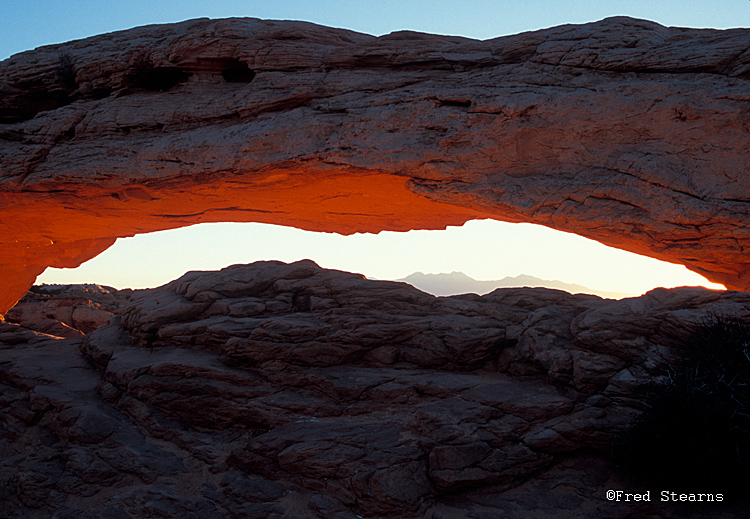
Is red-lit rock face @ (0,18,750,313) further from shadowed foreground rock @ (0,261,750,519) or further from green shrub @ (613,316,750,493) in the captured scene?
green shrub @ (613,316,750,493)

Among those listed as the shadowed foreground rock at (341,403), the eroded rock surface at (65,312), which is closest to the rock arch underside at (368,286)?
the shadowed foreground rock at (341,403)

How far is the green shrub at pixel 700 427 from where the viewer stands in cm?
755

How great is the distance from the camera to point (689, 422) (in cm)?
784

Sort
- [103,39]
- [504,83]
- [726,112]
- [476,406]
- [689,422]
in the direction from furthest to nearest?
[103,39] < [504,83] < [726,112] < [476,406] < [689,422]

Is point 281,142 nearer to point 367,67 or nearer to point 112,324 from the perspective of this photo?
point 367,67

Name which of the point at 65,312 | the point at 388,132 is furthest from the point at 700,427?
the point at 65,312

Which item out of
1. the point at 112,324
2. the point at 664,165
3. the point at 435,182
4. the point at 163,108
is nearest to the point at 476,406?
the point at 435,182

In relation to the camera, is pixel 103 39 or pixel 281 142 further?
pixel 103 39

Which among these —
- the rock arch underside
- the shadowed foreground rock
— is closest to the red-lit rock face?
the rock arch underside

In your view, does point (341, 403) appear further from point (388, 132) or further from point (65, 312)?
point (65, 312)

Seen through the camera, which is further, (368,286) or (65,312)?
(65,312)

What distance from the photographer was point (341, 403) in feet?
34.3

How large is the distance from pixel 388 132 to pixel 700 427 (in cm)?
892

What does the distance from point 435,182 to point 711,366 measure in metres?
6.90
